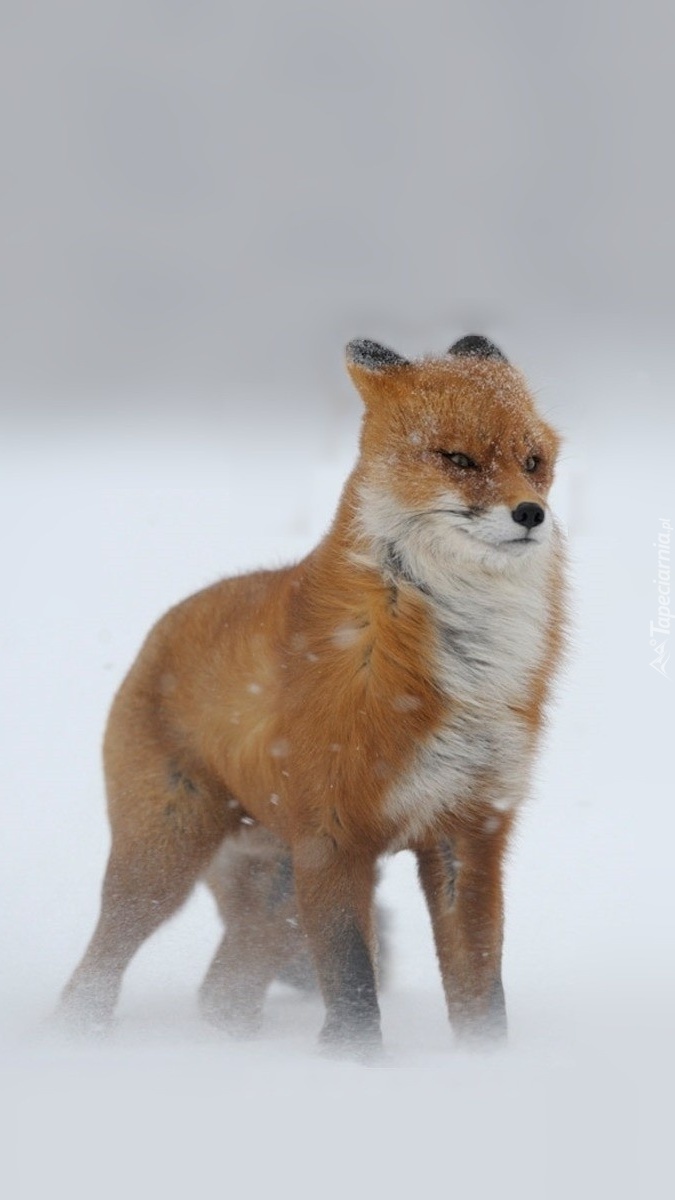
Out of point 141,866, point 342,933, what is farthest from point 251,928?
point 342,933

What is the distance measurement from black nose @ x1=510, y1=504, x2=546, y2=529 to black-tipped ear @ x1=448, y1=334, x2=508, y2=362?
112 cm

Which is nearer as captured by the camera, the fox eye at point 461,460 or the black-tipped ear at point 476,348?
the fox eye at point 461,460

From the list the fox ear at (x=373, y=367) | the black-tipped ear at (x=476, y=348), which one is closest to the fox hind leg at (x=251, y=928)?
the fox ear at (x=373, y=367)

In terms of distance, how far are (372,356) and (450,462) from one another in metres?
0.62

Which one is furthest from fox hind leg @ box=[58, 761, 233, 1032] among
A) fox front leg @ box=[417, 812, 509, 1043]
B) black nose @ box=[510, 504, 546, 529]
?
black nose @ box=[510, 504, 546, 529]

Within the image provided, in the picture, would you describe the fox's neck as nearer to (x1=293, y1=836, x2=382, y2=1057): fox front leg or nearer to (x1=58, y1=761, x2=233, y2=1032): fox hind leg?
(x1=293, y1=836, x2=382, y2=1057): fox front leg

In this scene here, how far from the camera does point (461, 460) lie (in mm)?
5352

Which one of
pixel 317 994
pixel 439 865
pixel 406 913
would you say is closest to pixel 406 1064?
pixel 439 865

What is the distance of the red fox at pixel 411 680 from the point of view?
5.34 meters

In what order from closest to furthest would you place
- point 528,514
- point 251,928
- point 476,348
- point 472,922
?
point 528,514 < point 472,922 < point 476,348 < point 251,928

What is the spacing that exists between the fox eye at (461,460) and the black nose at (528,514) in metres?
0.26

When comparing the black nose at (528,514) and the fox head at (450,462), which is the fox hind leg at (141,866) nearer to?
the fox head at (450,462)

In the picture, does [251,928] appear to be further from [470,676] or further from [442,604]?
[442,604]

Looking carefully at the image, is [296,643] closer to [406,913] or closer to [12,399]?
[406,913]
